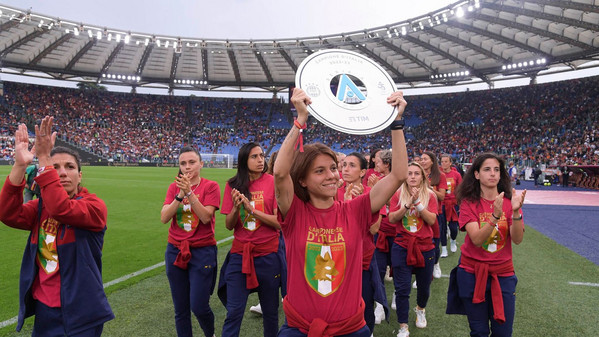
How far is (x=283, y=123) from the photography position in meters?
48.2

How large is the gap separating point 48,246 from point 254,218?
177cm

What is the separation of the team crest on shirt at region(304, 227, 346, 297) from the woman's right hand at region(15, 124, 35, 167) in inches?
69.1

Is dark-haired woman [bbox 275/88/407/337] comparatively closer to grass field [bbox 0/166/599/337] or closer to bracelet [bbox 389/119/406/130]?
bracelet [bbox 389/119/406/130]

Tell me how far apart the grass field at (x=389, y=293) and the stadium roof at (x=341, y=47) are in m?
17.4

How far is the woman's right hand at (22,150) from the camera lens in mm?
2209

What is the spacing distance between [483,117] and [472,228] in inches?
1562

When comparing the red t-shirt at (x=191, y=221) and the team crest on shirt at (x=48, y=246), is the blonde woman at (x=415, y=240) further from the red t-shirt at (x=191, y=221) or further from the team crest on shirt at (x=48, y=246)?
the team crest on shirt at (x=48, y=246)

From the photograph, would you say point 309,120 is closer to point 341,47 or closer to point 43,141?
point 43,141

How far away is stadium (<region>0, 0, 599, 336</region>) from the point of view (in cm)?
546

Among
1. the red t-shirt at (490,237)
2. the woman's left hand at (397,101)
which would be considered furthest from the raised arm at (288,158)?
the red t-shirt at (490,237)

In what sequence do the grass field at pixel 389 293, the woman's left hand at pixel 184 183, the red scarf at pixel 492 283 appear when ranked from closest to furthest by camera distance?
1. the red scarf at pixel 492 283
2. the woman's left hand at pixel 184 183
3. the grass field at pixel 389 293

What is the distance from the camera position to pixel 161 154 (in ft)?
138

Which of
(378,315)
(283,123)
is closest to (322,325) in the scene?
(378,315)

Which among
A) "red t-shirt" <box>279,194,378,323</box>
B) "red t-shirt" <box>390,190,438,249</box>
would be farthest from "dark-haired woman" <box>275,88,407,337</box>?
"red t-shirt" <box>390,190,438,249</box>
